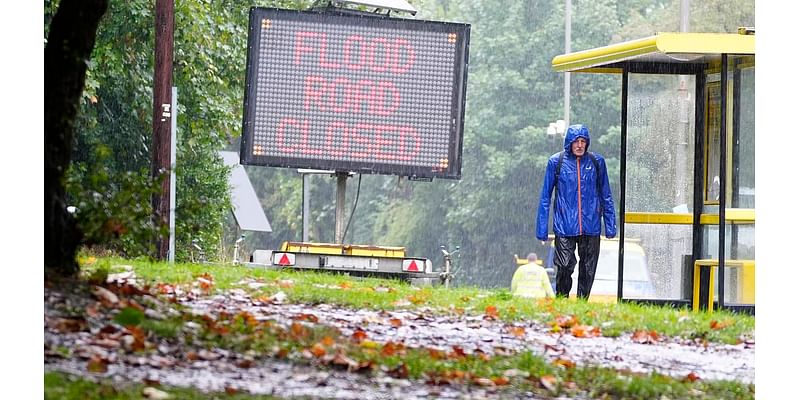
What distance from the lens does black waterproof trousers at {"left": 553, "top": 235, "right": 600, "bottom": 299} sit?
1245 cm

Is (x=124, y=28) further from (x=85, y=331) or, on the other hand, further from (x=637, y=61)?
(x=85, y=331)

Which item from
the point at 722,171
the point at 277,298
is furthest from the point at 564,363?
the point at 722,171

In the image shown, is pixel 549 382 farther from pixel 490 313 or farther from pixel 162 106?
pixel 162 106

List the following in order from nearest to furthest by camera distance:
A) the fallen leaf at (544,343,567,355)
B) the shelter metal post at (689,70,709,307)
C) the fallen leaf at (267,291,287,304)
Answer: the fallen leaf at (544,343,567,355), the fallen leaf at (267,291,287,304), the shelter metal post at (689,70,709,307)

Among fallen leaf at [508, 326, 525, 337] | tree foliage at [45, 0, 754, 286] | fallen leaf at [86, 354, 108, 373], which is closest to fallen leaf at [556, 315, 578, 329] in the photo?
fallen leaf at [508, 326, 525, 337]

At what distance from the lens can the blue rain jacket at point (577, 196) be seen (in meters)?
12.3

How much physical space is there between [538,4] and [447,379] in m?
40.3

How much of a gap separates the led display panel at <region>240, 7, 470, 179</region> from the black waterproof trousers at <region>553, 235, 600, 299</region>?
6.71 ft

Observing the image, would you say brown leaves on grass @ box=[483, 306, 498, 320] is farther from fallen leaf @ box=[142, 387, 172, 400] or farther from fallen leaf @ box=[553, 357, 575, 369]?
fallen leaf @ box=[142, 387, 172, 400]

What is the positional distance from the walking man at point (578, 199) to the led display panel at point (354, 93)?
2.03 metres

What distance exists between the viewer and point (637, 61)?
40.2ft
